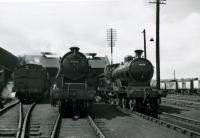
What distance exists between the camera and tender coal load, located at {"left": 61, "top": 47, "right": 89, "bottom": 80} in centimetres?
1648

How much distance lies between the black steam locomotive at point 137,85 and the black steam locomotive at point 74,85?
235 cm

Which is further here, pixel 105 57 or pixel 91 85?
pixel 105 57

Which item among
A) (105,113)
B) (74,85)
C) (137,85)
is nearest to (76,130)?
(74,85)

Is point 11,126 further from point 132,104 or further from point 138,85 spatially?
point 138,85

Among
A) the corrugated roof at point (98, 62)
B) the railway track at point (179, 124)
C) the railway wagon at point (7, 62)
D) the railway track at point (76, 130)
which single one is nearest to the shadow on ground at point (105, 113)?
the railway track at point (179, 124)

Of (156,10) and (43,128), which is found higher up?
(156,10)

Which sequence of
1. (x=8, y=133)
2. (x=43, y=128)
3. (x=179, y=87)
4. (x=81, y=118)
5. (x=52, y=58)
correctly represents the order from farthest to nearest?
(x=179, y=87), (x=52, y=58), (x=81, y=118), (x=43, y=128), (x=8, y=133)

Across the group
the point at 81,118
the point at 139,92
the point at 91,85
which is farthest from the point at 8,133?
the point at 139,92

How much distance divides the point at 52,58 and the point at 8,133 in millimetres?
26843

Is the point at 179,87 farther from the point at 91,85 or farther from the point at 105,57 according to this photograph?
the point at 91,85

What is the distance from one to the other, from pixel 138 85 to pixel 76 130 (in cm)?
705

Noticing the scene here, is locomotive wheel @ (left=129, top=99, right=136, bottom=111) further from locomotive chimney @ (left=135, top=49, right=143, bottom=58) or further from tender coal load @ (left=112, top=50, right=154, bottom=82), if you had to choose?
locomotive chimney @ (left=135, top=49, right=143, bottom=58)

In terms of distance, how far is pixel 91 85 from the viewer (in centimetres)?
1617

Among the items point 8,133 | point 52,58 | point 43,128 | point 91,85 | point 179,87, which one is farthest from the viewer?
point 179,87
